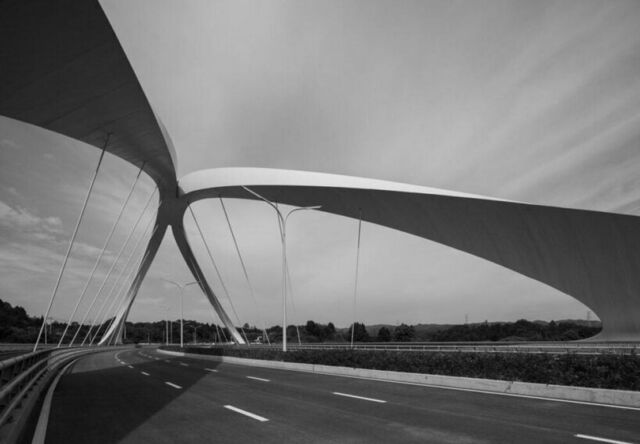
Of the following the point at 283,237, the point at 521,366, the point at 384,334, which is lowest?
the point at 384,334

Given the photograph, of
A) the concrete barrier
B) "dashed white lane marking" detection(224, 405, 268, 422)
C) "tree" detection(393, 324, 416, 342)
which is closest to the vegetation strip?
the concrete barrier

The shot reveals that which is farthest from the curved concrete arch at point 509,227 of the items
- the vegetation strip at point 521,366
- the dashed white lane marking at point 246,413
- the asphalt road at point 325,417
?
the dashed white lane marking at point 246,413

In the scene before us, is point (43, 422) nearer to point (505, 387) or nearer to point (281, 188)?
point (505, 387)

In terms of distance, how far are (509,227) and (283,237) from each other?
12.9 m

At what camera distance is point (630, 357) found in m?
8.96

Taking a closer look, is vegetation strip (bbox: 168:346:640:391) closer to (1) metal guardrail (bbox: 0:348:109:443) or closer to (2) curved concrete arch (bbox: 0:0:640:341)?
(1) metal guardrail (bbox: 0:348:109:443)

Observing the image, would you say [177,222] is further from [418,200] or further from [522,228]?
[522,228]

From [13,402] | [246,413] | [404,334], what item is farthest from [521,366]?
[404,334]

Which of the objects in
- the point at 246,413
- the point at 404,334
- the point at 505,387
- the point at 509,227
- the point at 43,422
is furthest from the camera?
the point at 404,334

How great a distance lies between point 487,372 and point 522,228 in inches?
615

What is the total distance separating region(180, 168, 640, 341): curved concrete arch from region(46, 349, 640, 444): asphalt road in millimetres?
14716

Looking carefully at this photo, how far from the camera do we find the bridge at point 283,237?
6.62 meters

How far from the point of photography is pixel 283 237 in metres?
26.1

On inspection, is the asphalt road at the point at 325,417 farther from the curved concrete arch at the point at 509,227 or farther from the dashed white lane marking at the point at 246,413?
the curved concrete arch at the point at 509,227
